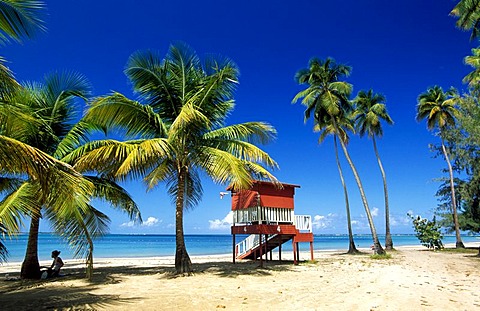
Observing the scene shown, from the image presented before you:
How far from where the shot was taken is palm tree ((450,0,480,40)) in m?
16.5

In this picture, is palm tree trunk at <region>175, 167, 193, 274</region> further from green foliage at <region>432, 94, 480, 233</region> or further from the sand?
green foliage at <region>432, 94, 480, 233</region>

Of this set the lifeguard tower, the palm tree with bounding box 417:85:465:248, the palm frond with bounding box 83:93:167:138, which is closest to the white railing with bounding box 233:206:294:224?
the lifeguard tower

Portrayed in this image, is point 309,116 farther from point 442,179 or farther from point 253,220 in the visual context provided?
point 442,179

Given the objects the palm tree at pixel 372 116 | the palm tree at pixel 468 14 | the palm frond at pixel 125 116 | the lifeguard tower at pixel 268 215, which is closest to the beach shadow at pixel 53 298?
the palm frond at pixel 125 116

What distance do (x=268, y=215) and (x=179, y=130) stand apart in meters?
7.33

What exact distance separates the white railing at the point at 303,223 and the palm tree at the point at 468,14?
37.9 feet

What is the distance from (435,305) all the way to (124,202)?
32.4ft

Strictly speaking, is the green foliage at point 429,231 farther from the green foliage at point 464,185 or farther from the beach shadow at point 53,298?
the beach shadow at point 53,298

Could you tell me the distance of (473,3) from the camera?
1645cm

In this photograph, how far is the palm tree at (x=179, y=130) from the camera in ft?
37.8

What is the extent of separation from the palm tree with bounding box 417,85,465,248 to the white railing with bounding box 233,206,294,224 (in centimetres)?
1781

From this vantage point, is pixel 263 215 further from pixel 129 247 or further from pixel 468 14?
pixel 129 247

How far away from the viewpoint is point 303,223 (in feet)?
60.4

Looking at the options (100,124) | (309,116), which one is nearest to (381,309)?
(100,124)
